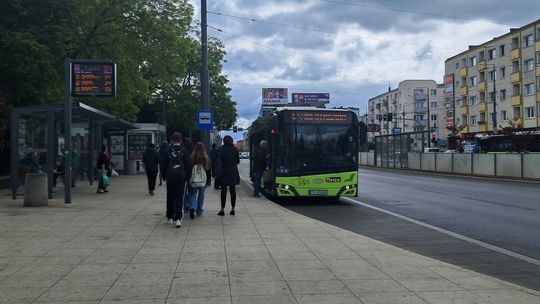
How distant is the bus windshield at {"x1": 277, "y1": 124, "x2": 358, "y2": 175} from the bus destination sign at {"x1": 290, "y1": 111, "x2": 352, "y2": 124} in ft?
0.48

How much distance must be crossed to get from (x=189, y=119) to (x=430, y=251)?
4392 cm

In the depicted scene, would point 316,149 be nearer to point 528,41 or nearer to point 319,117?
point 319,117

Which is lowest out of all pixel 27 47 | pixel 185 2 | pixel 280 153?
pixel 280 153

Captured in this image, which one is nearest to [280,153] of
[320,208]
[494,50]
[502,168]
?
[320,208]

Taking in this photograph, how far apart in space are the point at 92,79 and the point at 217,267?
923 centimetres

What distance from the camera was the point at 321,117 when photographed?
16125 millimetres

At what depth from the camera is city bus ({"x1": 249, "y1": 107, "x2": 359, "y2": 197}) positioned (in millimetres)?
15688

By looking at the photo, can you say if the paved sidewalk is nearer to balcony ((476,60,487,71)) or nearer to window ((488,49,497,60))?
window ((488,49,497,60))

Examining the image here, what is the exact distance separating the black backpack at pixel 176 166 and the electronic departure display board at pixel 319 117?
614 cm

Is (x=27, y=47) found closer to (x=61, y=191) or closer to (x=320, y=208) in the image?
(x=61, y=191)

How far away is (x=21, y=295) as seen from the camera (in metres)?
5.64

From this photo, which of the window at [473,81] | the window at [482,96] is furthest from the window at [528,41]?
the window at [473,81]

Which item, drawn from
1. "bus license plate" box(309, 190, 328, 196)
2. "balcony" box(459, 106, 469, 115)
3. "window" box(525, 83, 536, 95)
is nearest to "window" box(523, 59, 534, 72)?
"window" box(525, 83, 536, 95)

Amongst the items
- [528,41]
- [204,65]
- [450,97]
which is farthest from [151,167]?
[450,97]
